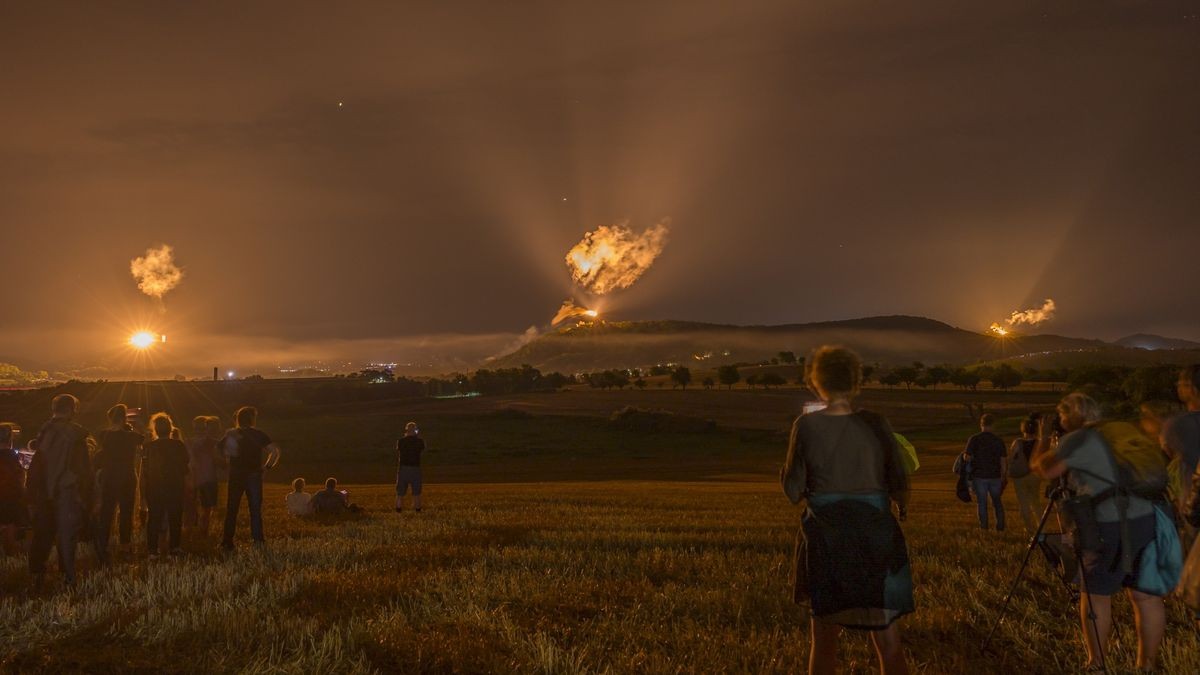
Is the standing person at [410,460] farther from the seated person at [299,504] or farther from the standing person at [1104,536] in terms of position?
the standing person at [1104,536]

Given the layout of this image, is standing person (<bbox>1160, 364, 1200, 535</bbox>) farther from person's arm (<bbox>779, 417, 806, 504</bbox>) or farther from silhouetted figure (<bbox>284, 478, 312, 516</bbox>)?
silhouetted figure (<bbox>284, 478, 312, 516</bbox>)

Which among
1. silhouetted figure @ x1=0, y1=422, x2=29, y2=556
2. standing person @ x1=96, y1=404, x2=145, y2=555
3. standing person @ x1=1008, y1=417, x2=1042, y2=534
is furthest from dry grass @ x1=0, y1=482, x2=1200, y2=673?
standing person @ x1=1008, y1=417, x2=1042, y2=534

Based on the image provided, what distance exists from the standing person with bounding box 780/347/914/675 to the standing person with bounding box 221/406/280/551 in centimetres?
943

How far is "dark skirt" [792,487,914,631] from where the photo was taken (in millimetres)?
5160

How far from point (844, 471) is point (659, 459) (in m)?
63.7

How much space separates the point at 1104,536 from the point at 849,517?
213cm

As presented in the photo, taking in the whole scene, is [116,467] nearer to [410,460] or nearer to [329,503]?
[329,503]

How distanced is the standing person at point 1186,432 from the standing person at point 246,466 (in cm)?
1111

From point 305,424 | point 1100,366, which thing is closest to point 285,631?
point 305,424

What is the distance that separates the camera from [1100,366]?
347 feet

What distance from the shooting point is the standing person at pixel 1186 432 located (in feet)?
20.8

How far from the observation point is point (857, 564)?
5.16 metres

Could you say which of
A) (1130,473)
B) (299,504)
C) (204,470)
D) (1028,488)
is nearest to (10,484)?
(204,470)

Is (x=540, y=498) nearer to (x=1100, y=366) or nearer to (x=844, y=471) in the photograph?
(x=844, y=471)
